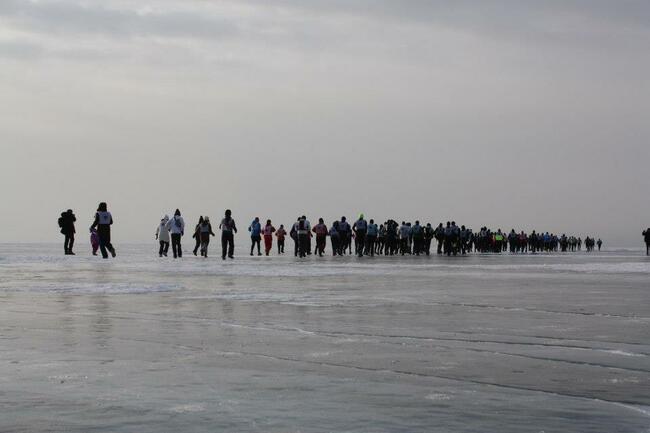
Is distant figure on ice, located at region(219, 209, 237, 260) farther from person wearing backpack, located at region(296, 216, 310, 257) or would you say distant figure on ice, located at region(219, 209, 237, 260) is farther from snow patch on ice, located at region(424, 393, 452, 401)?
snow patch on ice, located at region(424, 393, 452, 401)

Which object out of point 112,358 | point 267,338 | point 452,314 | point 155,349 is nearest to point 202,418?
point 112,358

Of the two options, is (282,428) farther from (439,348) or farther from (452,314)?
(452,314)

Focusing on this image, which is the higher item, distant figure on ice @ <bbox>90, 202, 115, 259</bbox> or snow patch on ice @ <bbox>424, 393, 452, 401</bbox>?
distant figure on ice @ <bbox>90, 202, 115, 259</bbox>

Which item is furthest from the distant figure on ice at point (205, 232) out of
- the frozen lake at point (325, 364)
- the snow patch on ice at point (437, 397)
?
the snow patch on ice at point (437, 397)

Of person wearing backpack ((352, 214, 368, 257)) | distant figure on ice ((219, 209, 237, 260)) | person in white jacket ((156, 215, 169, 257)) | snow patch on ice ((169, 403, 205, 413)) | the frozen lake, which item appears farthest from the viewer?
person wearing backpack ((352, 214, 368, 257))

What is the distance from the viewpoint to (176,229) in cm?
3791

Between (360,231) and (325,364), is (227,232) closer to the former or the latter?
(360,231)

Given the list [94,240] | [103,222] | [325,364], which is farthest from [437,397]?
[94,240]

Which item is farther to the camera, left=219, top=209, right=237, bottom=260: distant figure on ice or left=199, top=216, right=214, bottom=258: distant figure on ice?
left=199, top=216, right=214, bottom=258: distant figure on ice

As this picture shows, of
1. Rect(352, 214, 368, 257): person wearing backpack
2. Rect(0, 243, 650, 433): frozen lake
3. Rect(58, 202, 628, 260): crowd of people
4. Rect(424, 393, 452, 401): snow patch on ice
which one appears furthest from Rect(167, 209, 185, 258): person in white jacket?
Rect(424, 393, 452, 401): snow patch on ice

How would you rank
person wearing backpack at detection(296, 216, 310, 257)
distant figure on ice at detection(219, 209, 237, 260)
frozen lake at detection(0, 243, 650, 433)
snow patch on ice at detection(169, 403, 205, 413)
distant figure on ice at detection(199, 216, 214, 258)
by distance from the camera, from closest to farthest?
Result: 1. frozen lake at detection(0, 243, 650, 433)
2. snow patch on ice at detection(169, 403, 205, 413)
3. distant figure on ice at detection(219, 209, 237, 260)
4. distant figure on ice at detection(199, 216, 214, 258)
5. person wearing backpack at detection(296, 216, 310, 257)

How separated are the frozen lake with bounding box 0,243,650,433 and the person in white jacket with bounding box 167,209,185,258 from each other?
946 inches

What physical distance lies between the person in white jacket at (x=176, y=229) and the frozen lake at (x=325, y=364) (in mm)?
24028

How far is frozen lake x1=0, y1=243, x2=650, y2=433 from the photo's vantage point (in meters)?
4.77
